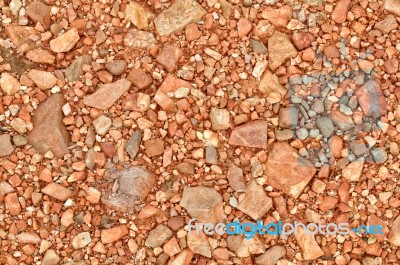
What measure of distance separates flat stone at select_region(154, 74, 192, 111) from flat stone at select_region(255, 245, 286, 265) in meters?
1.19

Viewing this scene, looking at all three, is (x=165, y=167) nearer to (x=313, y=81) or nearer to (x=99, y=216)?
(x=99, y=216)

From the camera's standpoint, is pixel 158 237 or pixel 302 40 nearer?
pixel 158 237

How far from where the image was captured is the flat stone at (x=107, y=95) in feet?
12.9

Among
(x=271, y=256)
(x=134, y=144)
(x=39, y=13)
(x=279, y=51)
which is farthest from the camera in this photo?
(x=39, y=13)

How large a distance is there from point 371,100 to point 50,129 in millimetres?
2234

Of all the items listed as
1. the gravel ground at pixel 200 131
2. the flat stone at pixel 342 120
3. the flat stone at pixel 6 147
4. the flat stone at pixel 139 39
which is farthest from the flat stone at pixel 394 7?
the flat stone at pixel 6 147

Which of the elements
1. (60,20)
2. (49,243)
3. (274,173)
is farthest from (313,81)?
(49,243)

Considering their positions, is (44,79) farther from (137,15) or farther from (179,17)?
(179,17)

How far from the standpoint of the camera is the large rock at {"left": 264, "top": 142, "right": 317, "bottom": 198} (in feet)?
12.5

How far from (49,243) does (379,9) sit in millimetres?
2851

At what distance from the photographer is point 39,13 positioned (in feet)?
13.4

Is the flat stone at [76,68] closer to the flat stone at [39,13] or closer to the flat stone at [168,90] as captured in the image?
the flat stone at [39,13]

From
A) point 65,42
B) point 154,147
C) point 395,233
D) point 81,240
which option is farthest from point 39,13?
point 395,233

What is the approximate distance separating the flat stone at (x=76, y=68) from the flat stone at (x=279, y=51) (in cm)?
130
